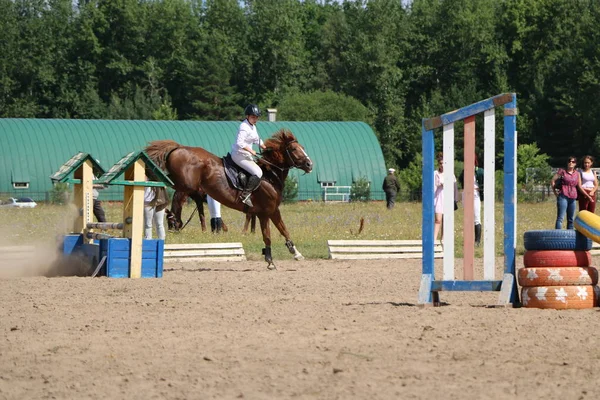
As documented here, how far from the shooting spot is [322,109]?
72.5 metres

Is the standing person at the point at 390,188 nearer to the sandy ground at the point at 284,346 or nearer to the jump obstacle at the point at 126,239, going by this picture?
the jump obstacle at the point at 126,239

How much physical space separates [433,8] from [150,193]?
76.6 metres

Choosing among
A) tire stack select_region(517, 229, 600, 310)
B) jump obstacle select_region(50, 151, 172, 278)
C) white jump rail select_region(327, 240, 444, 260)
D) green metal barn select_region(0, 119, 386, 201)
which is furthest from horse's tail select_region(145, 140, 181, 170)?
green metal barn select_region(0, 119, 386, 201)

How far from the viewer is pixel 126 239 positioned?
13914 mm

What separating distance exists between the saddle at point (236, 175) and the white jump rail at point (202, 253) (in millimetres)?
1608

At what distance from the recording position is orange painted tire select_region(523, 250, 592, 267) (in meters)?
10.3

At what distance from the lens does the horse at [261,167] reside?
54.4 ft

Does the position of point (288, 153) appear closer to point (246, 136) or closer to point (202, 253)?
point (246, 136)

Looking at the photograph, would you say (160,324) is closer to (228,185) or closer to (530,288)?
(530,288)

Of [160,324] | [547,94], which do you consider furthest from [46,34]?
[160,324]

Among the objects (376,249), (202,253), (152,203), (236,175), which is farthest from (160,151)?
(376,249)

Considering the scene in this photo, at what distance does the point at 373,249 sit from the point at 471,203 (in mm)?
8008

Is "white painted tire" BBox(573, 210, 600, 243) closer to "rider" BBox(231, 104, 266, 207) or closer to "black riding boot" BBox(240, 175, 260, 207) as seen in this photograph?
"rider" BBox(231, 104, 266, 207)

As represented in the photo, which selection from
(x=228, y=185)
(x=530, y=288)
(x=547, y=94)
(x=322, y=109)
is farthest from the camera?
(x=547, y=94)
